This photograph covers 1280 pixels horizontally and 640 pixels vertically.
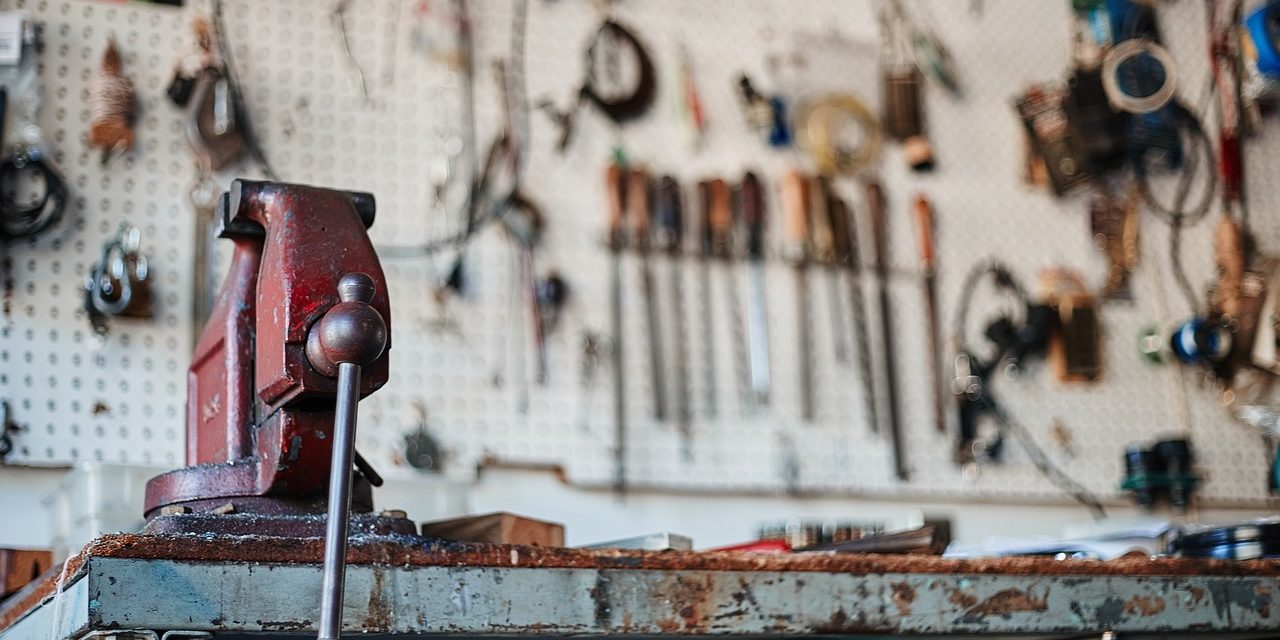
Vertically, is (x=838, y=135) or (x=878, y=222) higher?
(x=838, y=135)

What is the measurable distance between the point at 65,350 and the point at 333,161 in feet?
1.92

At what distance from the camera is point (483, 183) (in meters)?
2.75

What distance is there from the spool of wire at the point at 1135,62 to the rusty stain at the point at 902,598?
82.0 inches

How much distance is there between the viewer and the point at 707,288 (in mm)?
2906

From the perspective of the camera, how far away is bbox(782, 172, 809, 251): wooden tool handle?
2.96m

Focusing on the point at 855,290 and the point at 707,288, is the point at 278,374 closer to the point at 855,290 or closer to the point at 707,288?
the point at 707,288

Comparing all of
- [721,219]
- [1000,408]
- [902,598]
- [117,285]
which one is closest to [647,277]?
[721,219]

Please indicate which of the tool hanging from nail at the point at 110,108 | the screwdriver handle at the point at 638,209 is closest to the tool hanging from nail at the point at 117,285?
the tool hanging from nail at the point at 110,108

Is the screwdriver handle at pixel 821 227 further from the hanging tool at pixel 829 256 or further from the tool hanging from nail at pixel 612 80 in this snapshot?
the tool hanging from nail at pixel 612 80

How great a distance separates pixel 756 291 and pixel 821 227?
20 cm

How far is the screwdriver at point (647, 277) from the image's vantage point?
2791mm

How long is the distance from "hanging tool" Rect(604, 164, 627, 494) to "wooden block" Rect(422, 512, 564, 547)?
1.13 metres

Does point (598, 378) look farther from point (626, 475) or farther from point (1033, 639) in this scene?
point (1033, 639)

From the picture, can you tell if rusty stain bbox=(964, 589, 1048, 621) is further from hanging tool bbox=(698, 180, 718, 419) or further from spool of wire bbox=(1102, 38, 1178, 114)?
spool of wire bbox=(1102, 38, 1178, 114)
